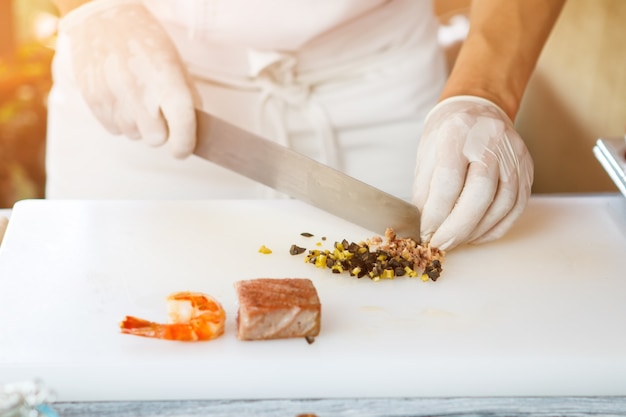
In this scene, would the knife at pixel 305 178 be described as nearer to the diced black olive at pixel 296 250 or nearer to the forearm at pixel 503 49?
the diced black olive at pixel 296 250

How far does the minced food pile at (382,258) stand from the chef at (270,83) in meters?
0.18

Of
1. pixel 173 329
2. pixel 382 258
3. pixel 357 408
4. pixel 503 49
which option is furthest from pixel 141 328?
pixel 503 49

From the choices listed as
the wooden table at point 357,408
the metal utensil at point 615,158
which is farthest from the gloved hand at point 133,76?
the metal utensil at point 615,158

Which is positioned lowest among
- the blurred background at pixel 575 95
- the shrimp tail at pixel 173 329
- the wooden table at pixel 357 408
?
the wooden table at pixel 357 408

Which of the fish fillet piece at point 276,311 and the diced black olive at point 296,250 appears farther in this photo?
the diced black olive at point 296,250

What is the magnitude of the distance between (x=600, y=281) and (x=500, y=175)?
244 mm

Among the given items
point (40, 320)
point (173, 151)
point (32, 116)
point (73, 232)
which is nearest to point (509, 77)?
point (173, 151)

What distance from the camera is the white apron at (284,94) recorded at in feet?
5.81

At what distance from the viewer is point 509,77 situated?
1.68 meters

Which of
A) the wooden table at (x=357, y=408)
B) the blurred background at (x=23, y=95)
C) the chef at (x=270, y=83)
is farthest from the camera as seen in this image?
the blurred background at (x=23, y=95)

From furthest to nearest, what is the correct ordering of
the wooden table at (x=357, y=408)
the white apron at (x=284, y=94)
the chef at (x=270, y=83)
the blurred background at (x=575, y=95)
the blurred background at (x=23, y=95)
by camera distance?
the blurred background at (x=23, y=95) < the blurred background at (x=575, y=95) < the white apron at (x=284, y=94) < the chef at (x=270, y=83) < the wooden table at (x=357, y=408)

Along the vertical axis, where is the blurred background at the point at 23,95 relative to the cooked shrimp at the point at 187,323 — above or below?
above

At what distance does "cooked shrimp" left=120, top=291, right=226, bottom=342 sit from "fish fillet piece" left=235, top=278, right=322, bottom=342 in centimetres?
3

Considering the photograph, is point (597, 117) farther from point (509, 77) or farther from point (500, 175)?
point (500, 175)
